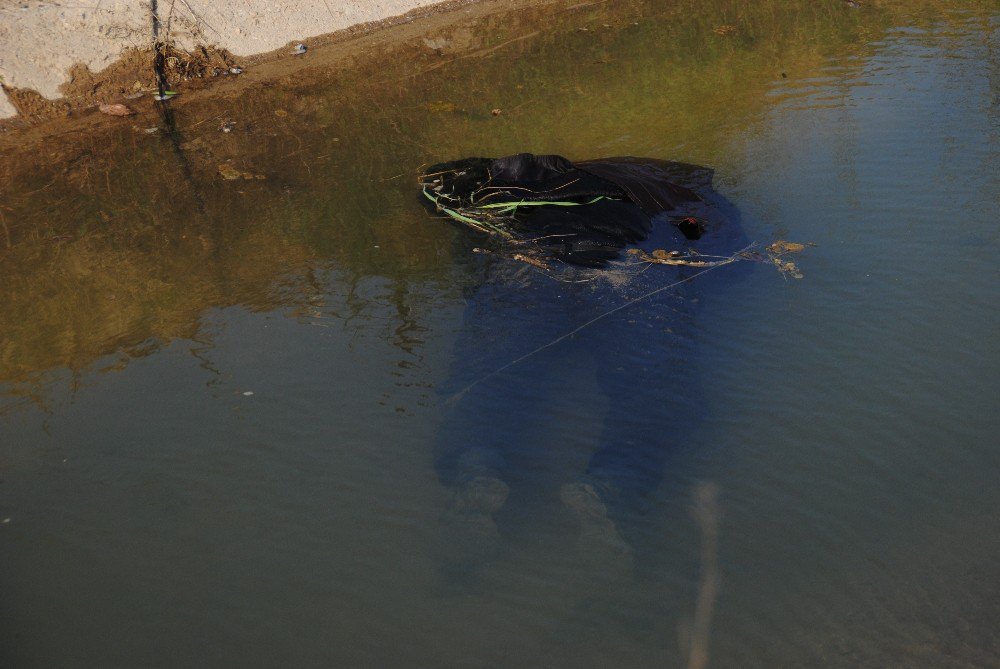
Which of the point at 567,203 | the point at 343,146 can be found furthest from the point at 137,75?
the point at 567,203

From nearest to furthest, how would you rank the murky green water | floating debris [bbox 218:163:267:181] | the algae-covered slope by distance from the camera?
the murky green water < the algae-covered slope < floating debris [bbox 218:163:267:181]

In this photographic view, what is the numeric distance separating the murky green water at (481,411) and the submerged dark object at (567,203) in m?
0.28

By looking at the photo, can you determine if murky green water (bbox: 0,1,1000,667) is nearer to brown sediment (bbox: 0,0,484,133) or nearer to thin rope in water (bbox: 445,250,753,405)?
thin rope in water (bbox: 445,250,753,405)

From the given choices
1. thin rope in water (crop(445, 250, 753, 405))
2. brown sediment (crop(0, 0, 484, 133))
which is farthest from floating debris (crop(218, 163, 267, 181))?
thin rope in water (crop(445, 250, 753, 405))

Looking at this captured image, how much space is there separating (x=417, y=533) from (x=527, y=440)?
2.27 ft

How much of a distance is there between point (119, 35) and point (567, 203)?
6.20m

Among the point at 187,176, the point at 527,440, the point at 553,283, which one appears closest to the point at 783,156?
Result: the point at 553,283

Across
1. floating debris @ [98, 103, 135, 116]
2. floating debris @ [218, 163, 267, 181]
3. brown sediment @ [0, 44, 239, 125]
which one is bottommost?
floating debris @ [218, 163, 267, 181]

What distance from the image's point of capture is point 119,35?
27.2 ft

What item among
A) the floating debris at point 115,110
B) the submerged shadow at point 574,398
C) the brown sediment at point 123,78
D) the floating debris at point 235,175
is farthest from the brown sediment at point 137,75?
the submerged shadow at point 574,398

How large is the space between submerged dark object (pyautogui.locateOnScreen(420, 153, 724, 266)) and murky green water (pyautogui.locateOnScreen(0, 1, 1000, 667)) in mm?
276

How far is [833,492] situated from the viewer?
3301 mm

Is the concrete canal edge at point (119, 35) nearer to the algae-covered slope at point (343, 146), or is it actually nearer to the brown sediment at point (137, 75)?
the brown sediment at point (137, 75)

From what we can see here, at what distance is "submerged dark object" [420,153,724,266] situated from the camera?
4543 millimetres
